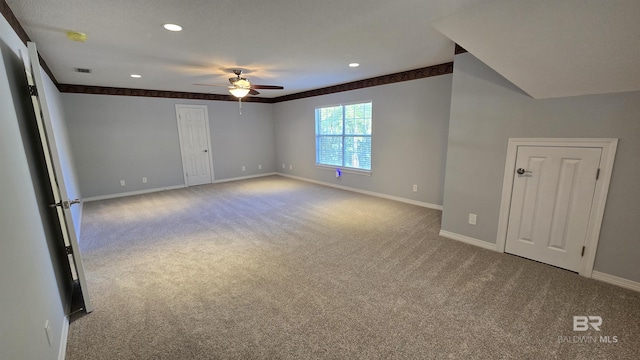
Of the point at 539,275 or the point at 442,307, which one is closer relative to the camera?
the point at 442,307

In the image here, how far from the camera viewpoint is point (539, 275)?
96.0 inches

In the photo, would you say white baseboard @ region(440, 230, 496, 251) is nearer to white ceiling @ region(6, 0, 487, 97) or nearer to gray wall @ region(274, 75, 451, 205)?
gray wall @ region(274, 75, 451, 205)

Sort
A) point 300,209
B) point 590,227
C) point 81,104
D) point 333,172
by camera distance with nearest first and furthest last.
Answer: point 590,227, point 300,209, point 81,104, point 333,172

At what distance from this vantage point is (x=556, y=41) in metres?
1.94

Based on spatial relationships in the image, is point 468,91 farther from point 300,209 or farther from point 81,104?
point 81,104

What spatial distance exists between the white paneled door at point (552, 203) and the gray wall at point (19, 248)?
373cm

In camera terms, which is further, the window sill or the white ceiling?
the window sill

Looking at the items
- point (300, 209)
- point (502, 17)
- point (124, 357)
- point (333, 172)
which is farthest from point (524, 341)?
point (333, 172)

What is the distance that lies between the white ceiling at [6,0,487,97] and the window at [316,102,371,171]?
1310 mm

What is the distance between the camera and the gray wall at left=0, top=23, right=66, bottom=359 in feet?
3.54

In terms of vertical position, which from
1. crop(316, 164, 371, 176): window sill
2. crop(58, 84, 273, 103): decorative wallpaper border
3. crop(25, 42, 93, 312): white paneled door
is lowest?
crop(316, 164, 371, 176): window sill

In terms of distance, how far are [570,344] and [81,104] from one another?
744cm

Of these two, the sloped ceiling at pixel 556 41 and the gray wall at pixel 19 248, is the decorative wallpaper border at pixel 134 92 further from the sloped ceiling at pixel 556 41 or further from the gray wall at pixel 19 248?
the sloped ceiling at pixel 556 41

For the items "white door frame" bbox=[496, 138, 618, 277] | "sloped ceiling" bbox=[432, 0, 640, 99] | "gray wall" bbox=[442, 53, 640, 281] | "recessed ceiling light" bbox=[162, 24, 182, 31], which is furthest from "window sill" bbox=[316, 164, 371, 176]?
"recessed ceiling light" bbox=[162, 24, 182, 31]
